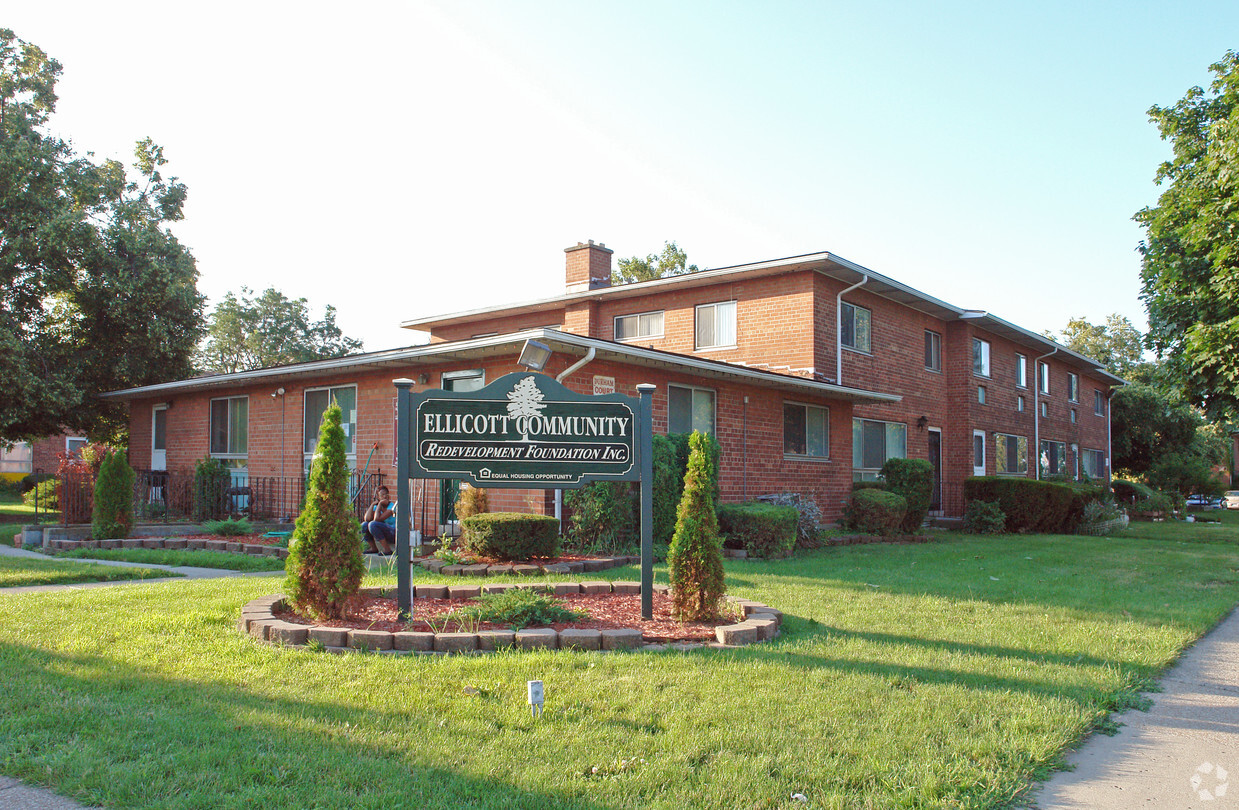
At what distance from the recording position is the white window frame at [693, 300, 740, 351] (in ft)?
59.3

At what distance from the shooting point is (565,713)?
422 centimetres

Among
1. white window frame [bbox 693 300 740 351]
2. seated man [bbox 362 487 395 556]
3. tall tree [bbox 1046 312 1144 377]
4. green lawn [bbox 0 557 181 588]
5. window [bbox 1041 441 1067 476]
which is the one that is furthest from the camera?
tall tree [bbox 1046 312 1144 377]

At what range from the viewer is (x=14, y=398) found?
18.6 meters

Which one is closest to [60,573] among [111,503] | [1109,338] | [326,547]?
[111,503]

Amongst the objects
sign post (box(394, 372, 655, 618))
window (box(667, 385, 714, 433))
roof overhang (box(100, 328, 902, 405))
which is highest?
roof overhang (box(100, 328, 902, 405))

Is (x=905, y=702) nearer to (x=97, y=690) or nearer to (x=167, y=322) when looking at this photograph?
(x=97, y=690)

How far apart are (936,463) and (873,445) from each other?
3.88m

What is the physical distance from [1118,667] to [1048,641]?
2.53ft

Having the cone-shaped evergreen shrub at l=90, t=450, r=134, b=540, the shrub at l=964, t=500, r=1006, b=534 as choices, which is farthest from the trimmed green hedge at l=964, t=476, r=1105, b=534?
the cone-shaped evergreen shrub at l=90, t=450, r=134, b=540

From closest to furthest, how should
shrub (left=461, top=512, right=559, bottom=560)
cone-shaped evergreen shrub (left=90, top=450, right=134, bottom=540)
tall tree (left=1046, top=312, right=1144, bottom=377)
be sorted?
shrub (left=461, top=512, right=559, bottom=560) < cone-shaped evergreen shrub (left=90, top=450, right=134, bottom=540) < tall tree (left=1046, top=312, right=1144, bottom=377)

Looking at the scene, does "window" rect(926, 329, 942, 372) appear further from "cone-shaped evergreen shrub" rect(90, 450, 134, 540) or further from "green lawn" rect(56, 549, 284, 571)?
"cone-shaped evergreen shrub" rect(90, 450, 134, 540)

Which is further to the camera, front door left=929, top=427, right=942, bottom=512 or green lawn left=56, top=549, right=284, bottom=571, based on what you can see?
front door left=929, top=427, right=942, bottom=512

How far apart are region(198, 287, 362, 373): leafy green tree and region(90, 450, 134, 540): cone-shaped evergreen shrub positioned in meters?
31.1

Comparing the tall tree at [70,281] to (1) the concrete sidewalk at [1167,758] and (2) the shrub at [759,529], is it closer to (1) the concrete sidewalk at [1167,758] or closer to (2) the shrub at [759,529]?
(2) the shrub at [759,529]
